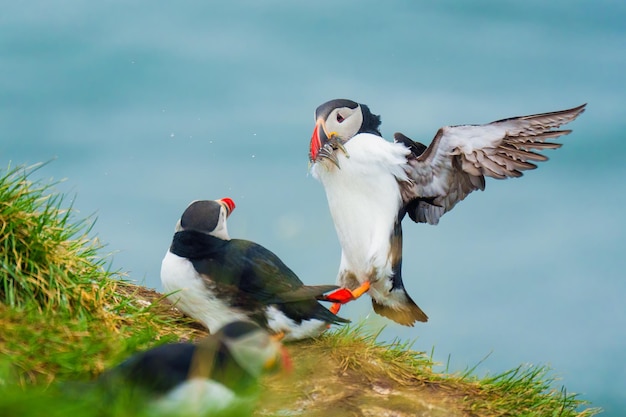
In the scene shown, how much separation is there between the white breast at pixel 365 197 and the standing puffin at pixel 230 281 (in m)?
1.53

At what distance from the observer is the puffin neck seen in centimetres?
664

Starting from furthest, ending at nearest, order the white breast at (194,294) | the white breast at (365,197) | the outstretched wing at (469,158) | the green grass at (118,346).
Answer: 1. the white breast at (365,197)
2. the outstretched wing at (469,158)
3. the white breast at (194,294)
4. the green grass at (118,346)

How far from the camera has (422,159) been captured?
8602mm

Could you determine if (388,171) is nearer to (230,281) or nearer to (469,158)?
(469,158)

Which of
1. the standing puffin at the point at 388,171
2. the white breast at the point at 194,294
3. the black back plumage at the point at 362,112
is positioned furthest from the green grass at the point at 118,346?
the black back plumage at the point at 362,112

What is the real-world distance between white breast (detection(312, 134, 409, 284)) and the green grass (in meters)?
1.24

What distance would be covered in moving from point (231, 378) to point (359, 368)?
203cm

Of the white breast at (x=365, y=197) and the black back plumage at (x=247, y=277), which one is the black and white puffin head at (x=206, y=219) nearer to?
the black back plumage at (x=247, y=277)

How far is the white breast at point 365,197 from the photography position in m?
8.30

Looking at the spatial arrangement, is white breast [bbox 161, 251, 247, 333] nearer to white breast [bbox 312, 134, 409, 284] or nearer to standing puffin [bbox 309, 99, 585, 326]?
standing puffin [bbox 309, 99, 585, 326]

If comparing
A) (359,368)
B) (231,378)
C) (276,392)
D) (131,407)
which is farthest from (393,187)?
(131,407)

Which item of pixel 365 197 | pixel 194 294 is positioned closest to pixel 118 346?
pixel 194 294

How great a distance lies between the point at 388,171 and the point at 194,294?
2.58 meters

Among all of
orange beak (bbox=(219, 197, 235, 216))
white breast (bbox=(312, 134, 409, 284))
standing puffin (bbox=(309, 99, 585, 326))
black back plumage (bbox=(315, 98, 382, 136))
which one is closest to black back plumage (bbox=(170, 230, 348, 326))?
orange beak (bbox=(219, 197, 235, 216))
